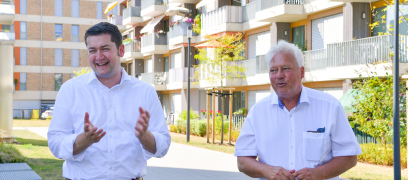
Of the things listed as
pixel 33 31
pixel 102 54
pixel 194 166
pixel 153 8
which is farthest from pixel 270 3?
pixel 33 31

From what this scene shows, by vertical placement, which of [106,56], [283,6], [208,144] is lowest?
[208,144]

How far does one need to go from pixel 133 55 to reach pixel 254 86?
20181 millimetres

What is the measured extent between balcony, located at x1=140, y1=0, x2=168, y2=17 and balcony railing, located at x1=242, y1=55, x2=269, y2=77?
546 inches

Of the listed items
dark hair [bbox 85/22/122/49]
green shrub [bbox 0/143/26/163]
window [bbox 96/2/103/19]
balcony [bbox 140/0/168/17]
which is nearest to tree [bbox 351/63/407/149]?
green shrub [bbox 0/143/26/163]

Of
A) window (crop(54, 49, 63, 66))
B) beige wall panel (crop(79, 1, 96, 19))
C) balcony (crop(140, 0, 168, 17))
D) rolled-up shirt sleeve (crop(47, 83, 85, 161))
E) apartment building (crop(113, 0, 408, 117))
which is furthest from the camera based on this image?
beige wall panel (crop(79, 1, 96, 19))

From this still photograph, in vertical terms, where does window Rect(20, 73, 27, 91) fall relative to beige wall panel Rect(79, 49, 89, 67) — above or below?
below

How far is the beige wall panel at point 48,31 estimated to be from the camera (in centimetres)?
6569

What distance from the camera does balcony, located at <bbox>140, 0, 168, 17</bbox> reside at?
46688mm

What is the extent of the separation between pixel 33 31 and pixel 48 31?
65.2 inches

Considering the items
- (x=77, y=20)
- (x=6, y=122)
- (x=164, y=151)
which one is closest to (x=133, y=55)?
(x=77, y=20)

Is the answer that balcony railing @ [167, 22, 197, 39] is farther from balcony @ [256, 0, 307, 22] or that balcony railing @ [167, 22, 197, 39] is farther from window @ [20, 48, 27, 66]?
window @ [20, 48, 27, 66]

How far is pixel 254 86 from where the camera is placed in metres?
34.9

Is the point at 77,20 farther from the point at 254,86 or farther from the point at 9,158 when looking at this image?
the point at 9,158

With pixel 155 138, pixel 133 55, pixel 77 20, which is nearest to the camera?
pixel 155 138
